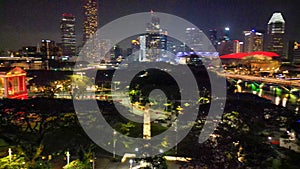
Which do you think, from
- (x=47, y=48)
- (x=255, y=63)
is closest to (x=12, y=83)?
(x=255, y=63)

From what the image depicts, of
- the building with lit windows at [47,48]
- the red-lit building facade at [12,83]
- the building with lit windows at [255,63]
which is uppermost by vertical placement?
the building with lit windows at [47,48]

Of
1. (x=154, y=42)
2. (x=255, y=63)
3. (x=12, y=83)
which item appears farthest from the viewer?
(x=154, y=42)

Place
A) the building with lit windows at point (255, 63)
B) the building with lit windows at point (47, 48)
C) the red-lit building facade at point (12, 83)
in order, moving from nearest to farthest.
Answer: the red-lit building facade at point (12, 83) → the building with lit windows at point (255, 63) → the building with lit windows at point (47, 48)

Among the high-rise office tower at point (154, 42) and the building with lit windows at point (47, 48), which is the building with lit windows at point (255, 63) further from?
the building with lit windows at point (47, 48)

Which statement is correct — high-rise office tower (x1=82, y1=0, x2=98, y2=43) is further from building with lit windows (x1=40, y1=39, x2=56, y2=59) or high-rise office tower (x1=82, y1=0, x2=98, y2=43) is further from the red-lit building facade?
the red-lit building facade

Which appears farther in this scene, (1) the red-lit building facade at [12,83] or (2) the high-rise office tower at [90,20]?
(2) the high-rise office tower at [90,20]

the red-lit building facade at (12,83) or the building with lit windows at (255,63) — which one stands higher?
the building with lit windows at (255,63)

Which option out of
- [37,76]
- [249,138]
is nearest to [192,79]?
[249,138]

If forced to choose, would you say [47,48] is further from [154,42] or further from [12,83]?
[12,83]

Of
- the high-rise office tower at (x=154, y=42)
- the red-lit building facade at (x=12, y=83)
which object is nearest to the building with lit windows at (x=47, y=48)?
the high-rise office tower at (x=154, y=42)
